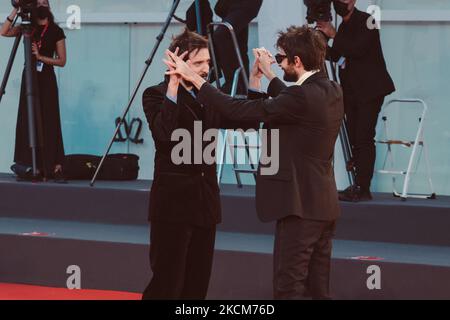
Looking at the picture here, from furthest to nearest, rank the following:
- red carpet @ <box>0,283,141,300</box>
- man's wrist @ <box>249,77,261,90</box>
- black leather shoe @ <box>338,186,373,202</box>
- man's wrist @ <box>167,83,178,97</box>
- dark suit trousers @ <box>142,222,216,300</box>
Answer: black leather shoe @ <box>338,186,373,202</box>, red carpet @ <box>0,283,141,300</box>, man's wrist @ <box>249,77,261,90</box>, dark suit trousers @ <box>142,222,216,300</box>, man's wrist @ <box>167,83,178,97</box>

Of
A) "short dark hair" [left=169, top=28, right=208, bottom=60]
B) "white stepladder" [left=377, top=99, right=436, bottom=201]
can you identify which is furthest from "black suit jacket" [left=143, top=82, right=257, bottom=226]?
"white stepladder" [left=377, top=99, right=436, bottom=201]

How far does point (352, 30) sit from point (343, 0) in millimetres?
190

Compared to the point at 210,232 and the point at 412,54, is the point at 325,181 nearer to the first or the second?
the point at 210,232

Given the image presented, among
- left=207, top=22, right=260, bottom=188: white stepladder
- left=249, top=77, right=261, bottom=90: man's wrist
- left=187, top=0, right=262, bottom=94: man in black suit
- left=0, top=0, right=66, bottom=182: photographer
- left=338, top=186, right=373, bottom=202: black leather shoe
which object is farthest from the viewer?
left=0, top=0, right=66, bottom=182: photographer

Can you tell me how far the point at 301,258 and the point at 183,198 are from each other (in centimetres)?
50

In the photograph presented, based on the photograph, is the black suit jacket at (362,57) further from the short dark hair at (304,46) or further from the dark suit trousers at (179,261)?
the dark suit trousers at (179,261)

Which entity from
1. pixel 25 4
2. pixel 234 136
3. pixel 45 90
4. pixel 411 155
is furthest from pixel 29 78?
pixel 411 155

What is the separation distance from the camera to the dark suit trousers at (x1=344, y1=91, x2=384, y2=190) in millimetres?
6219

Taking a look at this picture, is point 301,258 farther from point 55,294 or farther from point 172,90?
point 55,294

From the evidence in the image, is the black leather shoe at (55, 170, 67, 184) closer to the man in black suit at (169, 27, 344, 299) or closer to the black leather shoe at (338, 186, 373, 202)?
the black leather shoe at (338, 186, 373, 202)

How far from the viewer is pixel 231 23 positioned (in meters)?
6.47

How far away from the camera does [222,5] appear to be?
6633 mm

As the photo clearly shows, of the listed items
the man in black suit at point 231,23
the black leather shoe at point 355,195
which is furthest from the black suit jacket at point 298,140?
the man in black suit at point 231,23

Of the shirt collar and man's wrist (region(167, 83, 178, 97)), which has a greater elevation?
the shirt collar
